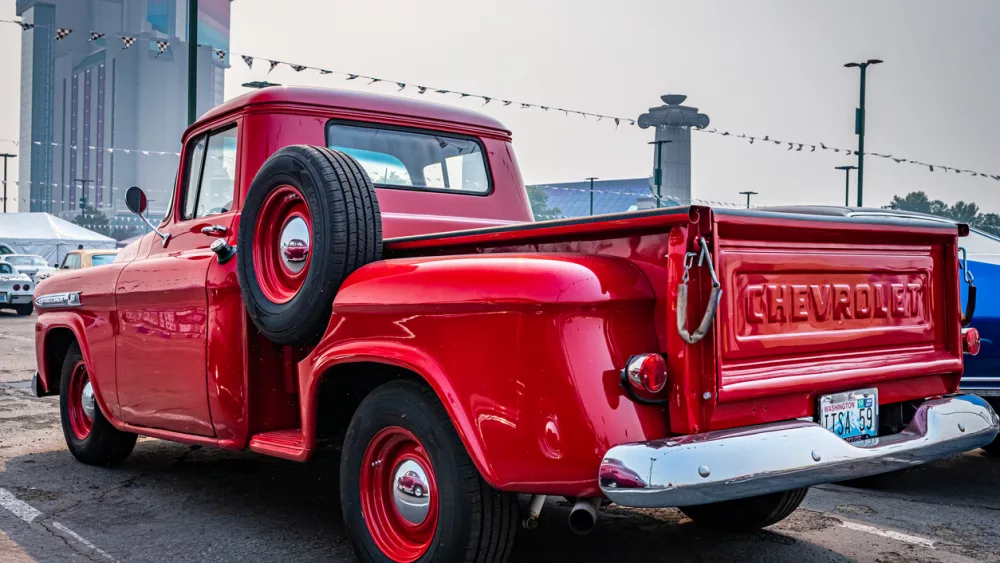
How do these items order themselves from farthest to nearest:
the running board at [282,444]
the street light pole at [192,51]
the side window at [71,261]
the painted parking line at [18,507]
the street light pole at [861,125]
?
the street light pole at [861,125], the side window at [71,261], the street light pole at [192,51], the painted parking line at [18,507], the running board at [282,444]

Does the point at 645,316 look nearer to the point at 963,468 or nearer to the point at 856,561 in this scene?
the point at 856,561

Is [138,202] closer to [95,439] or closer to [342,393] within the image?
[95,439]

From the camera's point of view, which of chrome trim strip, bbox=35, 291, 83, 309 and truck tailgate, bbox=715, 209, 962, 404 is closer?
truck tailgate, bbox=715, 209, 962, 404

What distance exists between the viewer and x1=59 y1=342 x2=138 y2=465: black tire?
568 cm

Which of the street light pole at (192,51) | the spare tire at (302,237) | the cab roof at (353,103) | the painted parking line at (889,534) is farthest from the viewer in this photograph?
the street light pole at (192,51)

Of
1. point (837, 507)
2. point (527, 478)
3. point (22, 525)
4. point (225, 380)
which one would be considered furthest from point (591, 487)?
point (22, 525)

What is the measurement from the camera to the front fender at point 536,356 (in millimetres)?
2838

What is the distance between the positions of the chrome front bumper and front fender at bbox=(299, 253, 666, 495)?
0.11 meters

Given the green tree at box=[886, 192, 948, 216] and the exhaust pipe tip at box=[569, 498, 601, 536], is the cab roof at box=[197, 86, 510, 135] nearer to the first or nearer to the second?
the exhaust pipe tip at box=[569, 498, 601, 536]

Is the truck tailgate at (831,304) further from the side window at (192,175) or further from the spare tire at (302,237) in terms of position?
the side window at (192,175)

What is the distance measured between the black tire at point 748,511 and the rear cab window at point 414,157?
211cm

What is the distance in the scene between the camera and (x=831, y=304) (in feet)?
11.1

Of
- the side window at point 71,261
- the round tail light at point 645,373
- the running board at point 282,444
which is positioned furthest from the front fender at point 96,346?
the side window at point 71,261

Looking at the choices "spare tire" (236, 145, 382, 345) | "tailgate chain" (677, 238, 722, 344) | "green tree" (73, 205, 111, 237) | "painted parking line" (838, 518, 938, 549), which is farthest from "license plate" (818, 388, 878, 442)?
"green tree" (73, 205, 111, 237)
